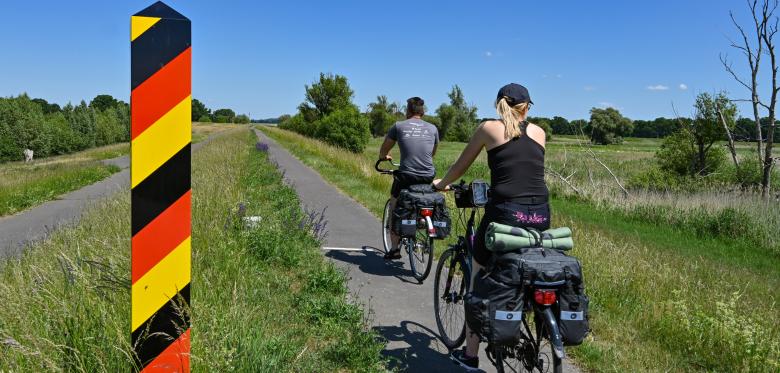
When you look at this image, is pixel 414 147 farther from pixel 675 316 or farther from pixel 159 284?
pixel 159 284

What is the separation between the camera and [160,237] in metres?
1.94

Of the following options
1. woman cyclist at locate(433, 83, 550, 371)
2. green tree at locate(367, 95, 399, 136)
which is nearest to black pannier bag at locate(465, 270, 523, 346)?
woman cyclist at locate(433, 83, 550, 371)

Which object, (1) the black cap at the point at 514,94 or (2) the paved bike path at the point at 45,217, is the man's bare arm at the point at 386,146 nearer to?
(1) the black cap at the point at 514,94

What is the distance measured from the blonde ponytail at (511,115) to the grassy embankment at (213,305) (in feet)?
5.82

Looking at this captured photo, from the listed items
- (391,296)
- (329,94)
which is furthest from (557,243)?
(329,94)

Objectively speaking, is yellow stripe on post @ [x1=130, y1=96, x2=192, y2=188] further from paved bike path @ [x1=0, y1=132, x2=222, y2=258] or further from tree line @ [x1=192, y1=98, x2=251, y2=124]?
tree line @ [x1=192, y1=98, x2=251, y2=124]

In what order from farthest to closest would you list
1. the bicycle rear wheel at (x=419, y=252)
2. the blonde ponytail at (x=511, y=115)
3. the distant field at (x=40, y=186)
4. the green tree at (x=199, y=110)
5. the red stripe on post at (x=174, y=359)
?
the green tree at (x=199, y=110) < the distant field at (x=40, y=186) < the bicycle rear wheel at (x=419, y=252) < the blonde ponytail at (x=511, y=115) < the red stripe on post at (x=174, y=359)

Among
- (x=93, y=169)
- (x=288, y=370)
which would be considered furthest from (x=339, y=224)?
(x=93, y=169)

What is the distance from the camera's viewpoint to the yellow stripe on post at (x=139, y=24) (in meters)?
1.80

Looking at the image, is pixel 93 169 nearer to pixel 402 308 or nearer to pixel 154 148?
pixel 402 308

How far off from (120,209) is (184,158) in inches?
252

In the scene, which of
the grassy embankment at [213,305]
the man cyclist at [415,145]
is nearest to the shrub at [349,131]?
the grassy embankment at [213,305]

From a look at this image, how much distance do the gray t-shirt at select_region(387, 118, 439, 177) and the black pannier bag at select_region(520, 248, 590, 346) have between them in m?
3.38

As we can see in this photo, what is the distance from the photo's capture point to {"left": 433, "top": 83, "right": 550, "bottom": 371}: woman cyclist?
9.85ft
